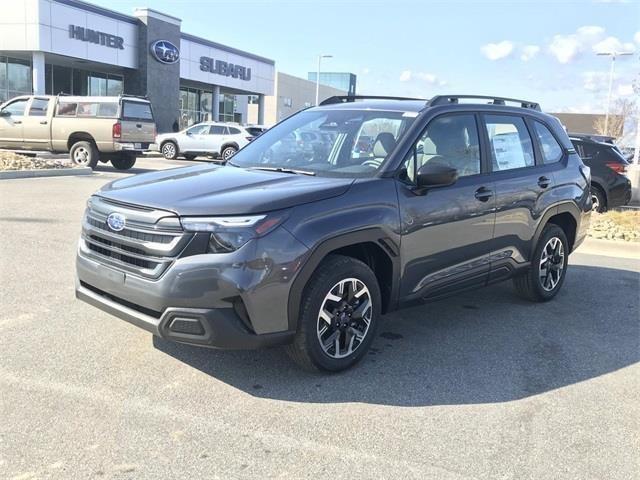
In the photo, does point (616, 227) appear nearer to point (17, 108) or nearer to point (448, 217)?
point (448, 217)

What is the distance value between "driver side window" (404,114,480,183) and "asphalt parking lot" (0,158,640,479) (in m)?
1.38

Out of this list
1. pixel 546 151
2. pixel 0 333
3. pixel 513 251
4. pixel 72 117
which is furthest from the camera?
pixel 72 117

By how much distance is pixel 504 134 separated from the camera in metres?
5.56

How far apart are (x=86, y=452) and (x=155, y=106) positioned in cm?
3270

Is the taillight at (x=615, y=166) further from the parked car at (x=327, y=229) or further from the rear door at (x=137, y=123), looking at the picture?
the rear door at (x=137, y=123)

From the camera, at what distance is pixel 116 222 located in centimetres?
384

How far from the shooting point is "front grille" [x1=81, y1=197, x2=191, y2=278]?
357 cm

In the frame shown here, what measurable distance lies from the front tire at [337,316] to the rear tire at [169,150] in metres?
22.2

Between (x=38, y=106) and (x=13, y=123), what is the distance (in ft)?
3.10

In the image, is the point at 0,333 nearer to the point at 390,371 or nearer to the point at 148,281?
the point at 148,281

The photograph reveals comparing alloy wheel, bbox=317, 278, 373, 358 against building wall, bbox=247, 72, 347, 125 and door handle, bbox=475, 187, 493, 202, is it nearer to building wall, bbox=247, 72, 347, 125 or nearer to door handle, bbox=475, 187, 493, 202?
door handle, bbox=475, 187, 493, 202

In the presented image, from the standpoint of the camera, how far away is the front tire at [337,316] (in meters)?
3.82

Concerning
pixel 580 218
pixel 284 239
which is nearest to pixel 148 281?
pixel 284 239

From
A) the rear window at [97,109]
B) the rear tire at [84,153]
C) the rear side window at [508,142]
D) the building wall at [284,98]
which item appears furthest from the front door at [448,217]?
the building wall at [284,98]
